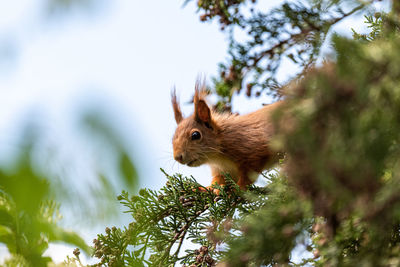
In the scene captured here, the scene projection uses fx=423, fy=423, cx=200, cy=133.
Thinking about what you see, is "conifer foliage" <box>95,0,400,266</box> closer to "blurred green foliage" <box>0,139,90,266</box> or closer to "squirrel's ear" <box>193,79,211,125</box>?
"blurred green foliage" <box>0,139,90,266</box>

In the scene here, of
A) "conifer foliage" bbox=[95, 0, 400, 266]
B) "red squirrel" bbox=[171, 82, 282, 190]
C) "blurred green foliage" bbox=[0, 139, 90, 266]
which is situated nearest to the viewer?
"blurred green foliage" bbox=[0, 139, 90, 266]

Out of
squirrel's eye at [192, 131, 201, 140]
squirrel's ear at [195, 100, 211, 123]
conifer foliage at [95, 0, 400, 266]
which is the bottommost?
conifer foliage at [95, 0, 400, 266]

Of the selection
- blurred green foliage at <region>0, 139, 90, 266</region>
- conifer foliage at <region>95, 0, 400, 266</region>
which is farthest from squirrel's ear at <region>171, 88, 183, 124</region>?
blurred green foliage at <region>0, 139, 90, 266</region>

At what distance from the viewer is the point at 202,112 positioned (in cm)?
213

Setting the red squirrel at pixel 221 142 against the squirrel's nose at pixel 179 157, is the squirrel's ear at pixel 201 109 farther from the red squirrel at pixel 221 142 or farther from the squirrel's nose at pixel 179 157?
the squirrel's nose at pixel 179 157

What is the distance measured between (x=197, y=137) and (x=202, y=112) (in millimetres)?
134

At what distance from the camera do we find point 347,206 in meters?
0.58

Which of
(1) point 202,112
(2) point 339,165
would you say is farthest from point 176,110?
(2) point 339,165

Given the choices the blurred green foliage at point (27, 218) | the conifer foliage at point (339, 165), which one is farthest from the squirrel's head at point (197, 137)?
the blurred green foliage at point (27, 218)

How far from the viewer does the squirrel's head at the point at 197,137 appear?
2062 millimetres

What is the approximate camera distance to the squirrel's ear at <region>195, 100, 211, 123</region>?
2.12 metres

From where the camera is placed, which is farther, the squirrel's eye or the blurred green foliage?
the squirrel's eye

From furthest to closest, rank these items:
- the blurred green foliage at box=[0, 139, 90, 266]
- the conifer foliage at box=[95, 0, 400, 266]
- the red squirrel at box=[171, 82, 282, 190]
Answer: the red squirrel at box=[171, 82, 282, 190] < the conifer foliage at box=[95, 0, 400, 266] < the blurred green foliage at box=[0, 139, 90, 266]

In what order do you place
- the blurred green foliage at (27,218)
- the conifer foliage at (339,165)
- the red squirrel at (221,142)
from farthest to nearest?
the red squirrel at (221,142) < the conifer foliage at (339,165) < the blurred green foliage at (27,218)
